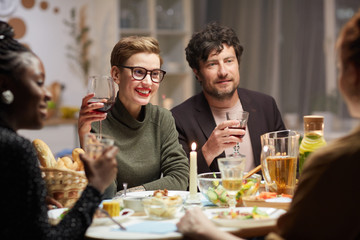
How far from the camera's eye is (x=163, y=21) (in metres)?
5.74

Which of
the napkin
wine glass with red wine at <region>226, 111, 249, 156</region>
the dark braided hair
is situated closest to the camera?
the dark braided hair

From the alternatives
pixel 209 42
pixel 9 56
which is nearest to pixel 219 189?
pixel 9 56

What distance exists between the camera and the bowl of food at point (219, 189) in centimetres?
178

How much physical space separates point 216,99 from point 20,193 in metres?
1.83

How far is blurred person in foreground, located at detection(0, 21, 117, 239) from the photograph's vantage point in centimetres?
126

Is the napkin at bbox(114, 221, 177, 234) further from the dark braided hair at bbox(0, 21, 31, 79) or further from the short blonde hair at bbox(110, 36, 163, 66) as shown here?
the short blonde hair at bbox(110, 36, 163, 66)

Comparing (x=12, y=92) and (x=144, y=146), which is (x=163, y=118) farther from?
(x=12, y=92)

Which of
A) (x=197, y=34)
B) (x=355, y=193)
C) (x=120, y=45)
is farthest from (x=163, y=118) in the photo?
(x=355, y=193)

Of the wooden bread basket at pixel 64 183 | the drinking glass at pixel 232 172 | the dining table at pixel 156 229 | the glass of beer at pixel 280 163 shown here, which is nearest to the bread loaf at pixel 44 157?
the wooden bread basket at pixel 64 183

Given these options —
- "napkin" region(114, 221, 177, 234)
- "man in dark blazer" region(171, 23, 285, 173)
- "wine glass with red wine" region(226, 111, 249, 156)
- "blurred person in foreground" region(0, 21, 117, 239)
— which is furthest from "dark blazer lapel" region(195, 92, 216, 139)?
"blurred person in foreground" region(0, 21, 117, 239)

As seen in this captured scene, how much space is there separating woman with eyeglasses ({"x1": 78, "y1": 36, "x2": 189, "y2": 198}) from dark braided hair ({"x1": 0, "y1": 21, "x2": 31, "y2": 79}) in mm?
988

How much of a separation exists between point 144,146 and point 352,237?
4.49 feet

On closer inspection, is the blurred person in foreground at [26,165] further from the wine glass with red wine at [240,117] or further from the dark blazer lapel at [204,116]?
the dark blazer lapel at [204,116]

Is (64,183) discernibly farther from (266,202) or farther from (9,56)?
(266,202)
